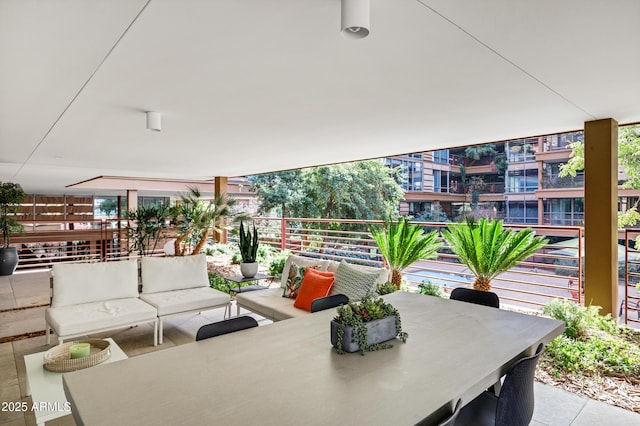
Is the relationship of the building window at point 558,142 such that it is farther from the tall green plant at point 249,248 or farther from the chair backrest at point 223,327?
the chair backrest at point 223,327

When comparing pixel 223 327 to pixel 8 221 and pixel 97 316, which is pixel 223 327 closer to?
pixel 97 316

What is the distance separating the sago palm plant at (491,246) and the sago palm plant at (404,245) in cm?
48

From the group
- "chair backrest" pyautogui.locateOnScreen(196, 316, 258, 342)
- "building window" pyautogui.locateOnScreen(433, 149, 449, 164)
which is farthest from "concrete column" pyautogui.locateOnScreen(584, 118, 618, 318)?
"building window" pyautogui.locateOnScreen(433, 149, 449, 164)

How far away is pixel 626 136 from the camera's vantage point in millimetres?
5973

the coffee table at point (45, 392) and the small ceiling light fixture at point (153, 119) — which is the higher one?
the small ceiling light fixture at point (153, 119)

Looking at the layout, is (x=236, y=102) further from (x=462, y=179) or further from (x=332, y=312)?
(x=462, y=179)

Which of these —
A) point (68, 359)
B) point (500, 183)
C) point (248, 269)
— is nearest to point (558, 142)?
point (500, 183)

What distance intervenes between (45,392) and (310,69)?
2.67m

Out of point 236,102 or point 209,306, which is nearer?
point 236,102

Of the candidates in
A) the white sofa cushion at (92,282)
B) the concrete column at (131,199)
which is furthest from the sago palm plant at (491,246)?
the concrete column at (131,199)

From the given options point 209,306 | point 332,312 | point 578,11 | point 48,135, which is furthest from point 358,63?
point 48,135

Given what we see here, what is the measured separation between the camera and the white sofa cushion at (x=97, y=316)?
3426 mm

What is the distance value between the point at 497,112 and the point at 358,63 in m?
1.88

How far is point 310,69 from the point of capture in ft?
8.59
